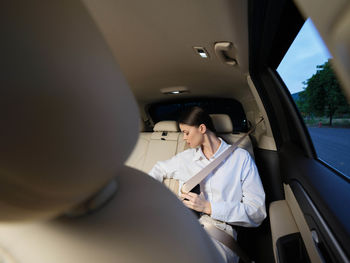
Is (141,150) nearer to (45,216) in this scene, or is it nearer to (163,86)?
(163,86)

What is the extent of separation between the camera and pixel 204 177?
1.30m

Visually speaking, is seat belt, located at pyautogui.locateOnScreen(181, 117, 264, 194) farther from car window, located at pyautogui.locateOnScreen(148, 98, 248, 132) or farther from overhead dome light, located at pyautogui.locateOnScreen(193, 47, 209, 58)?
car window, located at pyautogui.locateOnScreen(148, 98, 248, 132)

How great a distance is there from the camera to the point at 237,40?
3.46 ft

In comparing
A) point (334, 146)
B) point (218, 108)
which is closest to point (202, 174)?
point (334, 146)

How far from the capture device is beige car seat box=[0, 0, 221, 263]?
15 cm

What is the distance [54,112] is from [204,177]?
4.09 feet

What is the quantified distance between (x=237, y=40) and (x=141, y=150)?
1728 mm

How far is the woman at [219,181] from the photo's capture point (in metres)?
1.13

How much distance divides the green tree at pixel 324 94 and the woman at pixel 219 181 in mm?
567

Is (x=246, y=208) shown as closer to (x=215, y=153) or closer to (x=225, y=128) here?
(x=215, y=153)

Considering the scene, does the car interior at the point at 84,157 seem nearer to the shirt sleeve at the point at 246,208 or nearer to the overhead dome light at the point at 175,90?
the shirt sleeve at the point at 246,208

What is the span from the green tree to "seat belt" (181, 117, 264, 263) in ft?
2.04

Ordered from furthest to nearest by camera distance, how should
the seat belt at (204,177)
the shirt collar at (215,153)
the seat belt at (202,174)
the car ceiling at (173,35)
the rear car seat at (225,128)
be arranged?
the rear car seat at (225,128), the shirt collar at (215,153), the seat belt at (202,174), the seat belt at (204,177), the car ceiling at (173,35)

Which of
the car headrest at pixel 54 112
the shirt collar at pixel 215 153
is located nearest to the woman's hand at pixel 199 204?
the shirt collar at pixel 215 153
